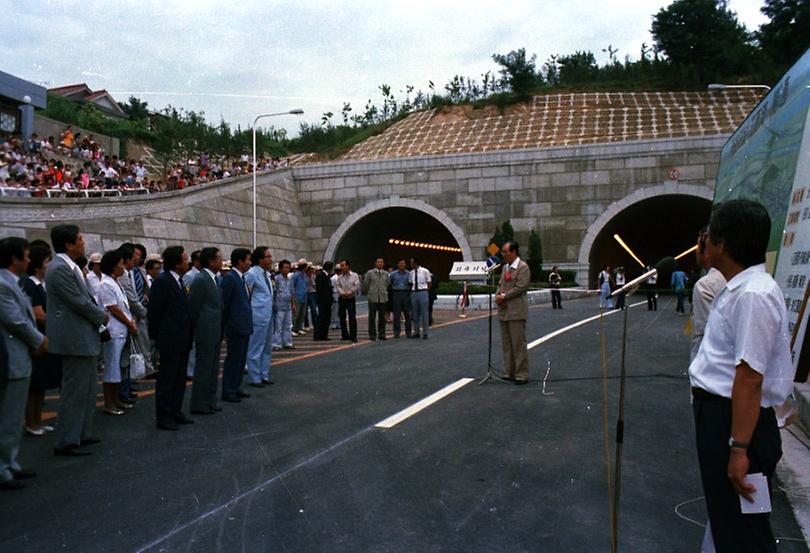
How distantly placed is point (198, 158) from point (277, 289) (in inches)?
969

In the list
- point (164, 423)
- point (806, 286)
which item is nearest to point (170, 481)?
point (164, 423)

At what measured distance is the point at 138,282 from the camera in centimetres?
1018

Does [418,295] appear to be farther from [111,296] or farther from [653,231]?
[653,231]

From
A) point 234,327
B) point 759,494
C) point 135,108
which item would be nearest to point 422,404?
point 234,327

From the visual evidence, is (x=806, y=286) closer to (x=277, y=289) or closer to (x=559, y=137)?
(x=277, y=289)

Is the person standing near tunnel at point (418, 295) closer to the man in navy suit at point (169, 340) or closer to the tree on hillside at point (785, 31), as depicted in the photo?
the man in navy suit at point (169, 340)

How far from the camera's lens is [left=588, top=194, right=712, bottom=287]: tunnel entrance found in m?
32.3

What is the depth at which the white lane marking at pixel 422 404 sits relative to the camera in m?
7.02

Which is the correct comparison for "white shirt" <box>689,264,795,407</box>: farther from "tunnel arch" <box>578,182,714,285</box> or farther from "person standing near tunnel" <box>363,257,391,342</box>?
"tunnel arch" <box>578,182,714,285</box>

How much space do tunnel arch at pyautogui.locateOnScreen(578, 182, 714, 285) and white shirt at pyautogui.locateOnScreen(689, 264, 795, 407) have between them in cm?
2909

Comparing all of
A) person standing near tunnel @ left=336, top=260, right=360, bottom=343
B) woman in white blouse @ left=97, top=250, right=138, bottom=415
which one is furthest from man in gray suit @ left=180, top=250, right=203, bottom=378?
person standing near tunnel @ left=336, top=260, right=360, bottom=343

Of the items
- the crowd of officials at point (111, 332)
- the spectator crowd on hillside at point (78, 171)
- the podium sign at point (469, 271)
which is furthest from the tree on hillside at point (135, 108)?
the crowd of officials at point (111, 332)

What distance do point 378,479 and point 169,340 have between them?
324cm

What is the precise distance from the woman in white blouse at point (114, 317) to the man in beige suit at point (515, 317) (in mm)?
5022
